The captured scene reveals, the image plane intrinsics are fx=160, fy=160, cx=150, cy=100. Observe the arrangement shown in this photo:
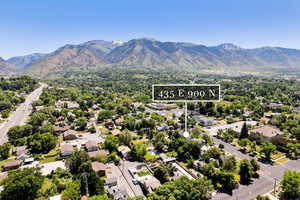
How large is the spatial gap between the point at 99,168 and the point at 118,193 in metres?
5.55

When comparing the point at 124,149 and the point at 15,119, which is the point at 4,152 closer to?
the point at 124,149

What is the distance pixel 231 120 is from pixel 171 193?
111 ft

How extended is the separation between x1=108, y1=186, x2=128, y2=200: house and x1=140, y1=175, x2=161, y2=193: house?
237cm

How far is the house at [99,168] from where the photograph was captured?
20.9 meters

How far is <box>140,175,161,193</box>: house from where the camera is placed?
18.0m

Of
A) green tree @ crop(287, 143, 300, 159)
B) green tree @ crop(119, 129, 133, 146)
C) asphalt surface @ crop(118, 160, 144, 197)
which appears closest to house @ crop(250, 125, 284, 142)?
green tree @ crop(287, 143, 300, 159)

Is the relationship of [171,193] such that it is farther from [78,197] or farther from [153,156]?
[153,156]

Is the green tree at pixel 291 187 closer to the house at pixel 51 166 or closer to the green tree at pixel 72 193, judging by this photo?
the green tree at pixel 72 193

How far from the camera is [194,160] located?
24.5m

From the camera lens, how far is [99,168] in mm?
21297

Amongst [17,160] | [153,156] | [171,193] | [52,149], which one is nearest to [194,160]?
[153,156]

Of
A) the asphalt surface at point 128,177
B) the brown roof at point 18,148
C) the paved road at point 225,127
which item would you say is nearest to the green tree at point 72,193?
the asphalt surface at point 128,177

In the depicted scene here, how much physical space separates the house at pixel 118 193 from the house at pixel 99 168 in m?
3.54

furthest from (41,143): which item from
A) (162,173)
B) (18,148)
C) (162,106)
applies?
(162,106)
